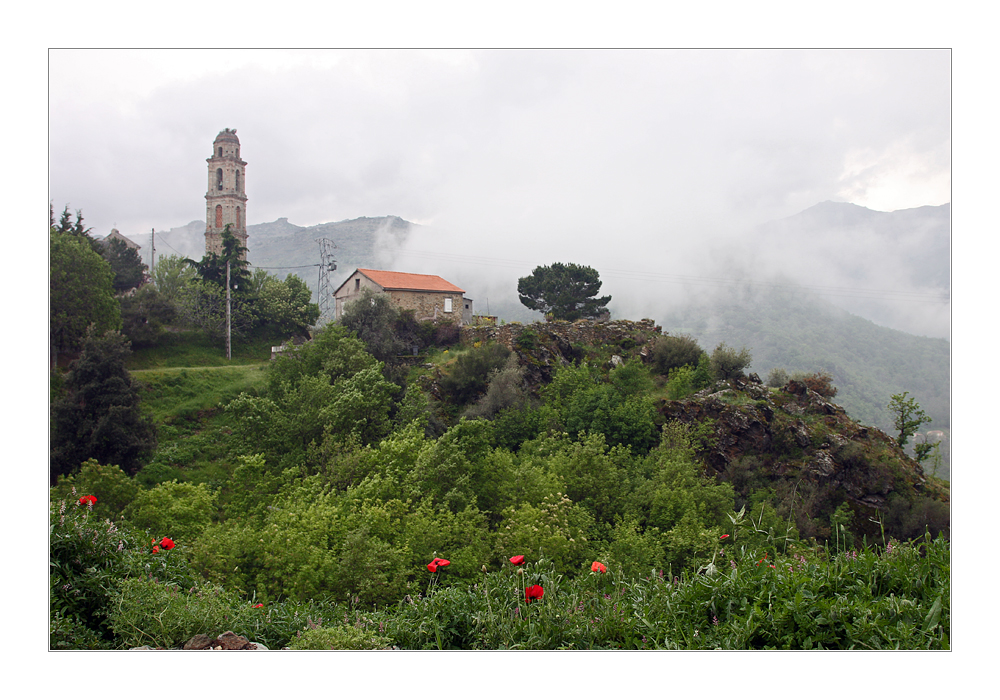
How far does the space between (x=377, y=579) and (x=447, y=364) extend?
1000 cm

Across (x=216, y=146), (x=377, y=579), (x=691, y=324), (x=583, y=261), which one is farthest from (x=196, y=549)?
(x=691, y=324)

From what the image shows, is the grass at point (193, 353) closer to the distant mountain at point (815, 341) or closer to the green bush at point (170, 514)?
the green bush at point (170, 514)

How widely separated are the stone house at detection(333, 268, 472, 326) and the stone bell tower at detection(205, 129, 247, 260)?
4.21 metres

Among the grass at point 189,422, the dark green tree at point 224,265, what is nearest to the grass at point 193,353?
the grass at point 189,422

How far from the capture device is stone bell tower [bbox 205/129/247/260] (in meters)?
10.3

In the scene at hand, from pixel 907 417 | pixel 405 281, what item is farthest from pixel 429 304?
pixel 907 417

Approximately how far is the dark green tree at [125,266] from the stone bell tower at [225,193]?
2113mm

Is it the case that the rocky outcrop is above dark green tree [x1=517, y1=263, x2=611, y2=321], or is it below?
below

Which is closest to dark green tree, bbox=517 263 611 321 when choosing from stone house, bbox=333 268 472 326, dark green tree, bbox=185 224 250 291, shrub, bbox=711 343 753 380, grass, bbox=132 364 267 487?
stone house, bbox=333 268 472 326

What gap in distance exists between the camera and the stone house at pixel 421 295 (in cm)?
1603

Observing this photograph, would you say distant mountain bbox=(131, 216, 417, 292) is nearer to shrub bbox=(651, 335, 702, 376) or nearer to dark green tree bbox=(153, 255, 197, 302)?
dark green tree bbox=(153, 255, 197, 302)

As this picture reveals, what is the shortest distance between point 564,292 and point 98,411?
38.6ft

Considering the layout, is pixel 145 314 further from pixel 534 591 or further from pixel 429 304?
pixel 534 591

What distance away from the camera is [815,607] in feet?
11.5
